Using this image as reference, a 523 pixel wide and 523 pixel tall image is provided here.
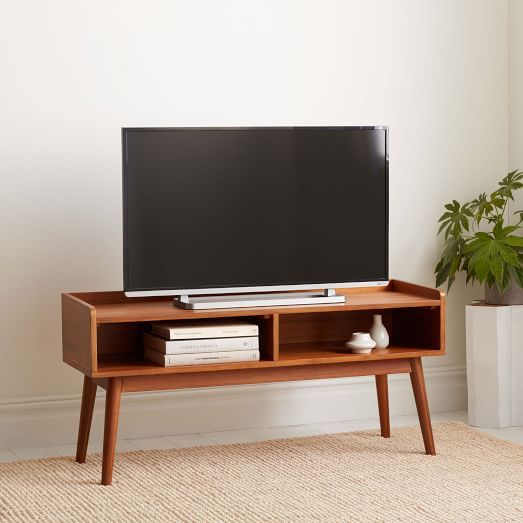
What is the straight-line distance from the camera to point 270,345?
3.44 m

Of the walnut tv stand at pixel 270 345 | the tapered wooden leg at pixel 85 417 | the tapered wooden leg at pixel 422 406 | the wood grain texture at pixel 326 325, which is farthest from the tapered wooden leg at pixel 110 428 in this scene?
the tapered wooden leg at pixel 422 406

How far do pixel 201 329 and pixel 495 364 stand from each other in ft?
4.72

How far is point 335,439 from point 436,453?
0.44 metres

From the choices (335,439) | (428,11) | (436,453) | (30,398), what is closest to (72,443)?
(30,398)

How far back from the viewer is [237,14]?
4.05 metres

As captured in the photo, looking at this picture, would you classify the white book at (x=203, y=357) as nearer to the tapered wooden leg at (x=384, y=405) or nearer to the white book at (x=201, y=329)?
the white book at (x=201, y=329)

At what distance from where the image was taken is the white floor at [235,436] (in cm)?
374

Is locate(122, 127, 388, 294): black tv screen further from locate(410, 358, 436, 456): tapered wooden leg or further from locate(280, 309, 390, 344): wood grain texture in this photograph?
locate(410, 358, 436, 456): tapered wooden leg

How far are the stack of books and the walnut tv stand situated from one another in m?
0.03

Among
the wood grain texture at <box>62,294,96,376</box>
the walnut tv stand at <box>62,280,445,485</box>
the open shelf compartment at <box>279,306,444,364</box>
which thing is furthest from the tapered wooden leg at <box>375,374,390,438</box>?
the wood grain texture at <box>62,294,96,376</box>

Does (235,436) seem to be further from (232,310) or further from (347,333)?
(232,310)

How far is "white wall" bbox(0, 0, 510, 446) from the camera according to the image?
3.77 meters

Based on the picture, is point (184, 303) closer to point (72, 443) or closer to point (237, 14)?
point (72, 443)

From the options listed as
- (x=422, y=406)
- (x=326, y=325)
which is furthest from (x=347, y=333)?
(x=422, y=406)
